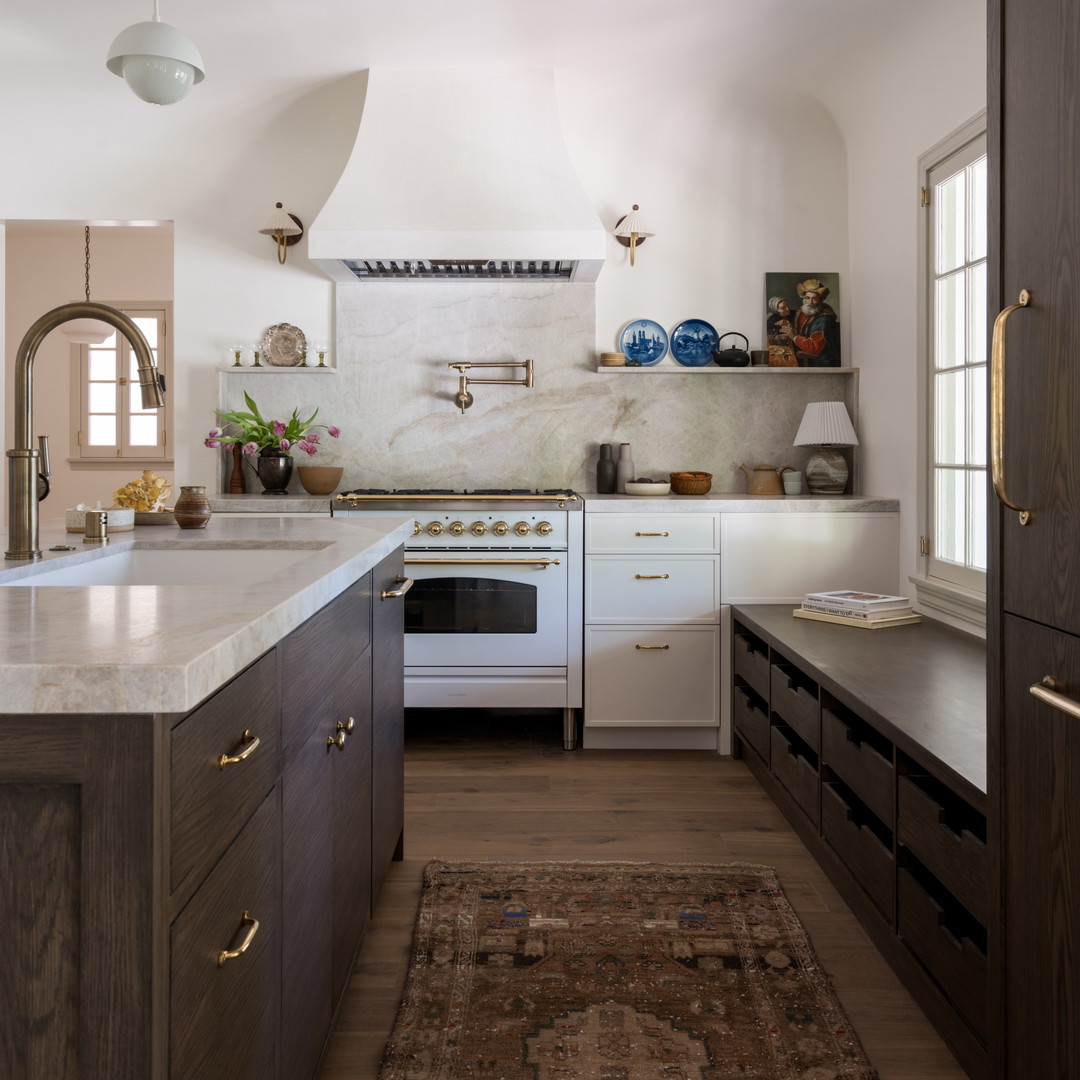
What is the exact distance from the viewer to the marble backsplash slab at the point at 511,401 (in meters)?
4.16

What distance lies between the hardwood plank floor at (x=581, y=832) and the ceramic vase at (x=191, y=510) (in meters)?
1.03

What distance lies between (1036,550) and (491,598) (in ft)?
8.33

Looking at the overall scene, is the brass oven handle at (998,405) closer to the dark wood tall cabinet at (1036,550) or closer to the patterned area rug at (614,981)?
the dark wood tall cabinet at (1036,550)

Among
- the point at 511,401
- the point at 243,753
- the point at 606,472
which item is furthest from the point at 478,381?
the point at 243,753

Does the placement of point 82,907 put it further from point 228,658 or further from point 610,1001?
point 610,1001

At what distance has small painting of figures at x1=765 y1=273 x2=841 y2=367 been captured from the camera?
13.5 feet

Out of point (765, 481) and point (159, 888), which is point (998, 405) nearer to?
point (159, 888)

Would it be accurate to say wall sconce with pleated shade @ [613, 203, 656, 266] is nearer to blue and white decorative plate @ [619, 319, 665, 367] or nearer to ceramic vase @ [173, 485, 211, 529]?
blue and white decorative plate @ [619, 319, 665, 367]

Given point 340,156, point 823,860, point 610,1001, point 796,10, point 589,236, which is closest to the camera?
point 610,1001

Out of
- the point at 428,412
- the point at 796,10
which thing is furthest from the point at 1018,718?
the point at 428,412

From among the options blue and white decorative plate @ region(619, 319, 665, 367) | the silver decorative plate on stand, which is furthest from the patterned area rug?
the silver decorative plate on stand

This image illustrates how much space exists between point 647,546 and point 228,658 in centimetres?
279

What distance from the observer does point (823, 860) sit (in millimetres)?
2467

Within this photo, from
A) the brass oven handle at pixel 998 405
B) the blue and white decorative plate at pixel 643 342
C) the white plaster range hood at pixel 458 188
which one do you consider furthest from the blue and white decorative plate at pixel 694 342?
the brass oven handle at pixel 998 405
